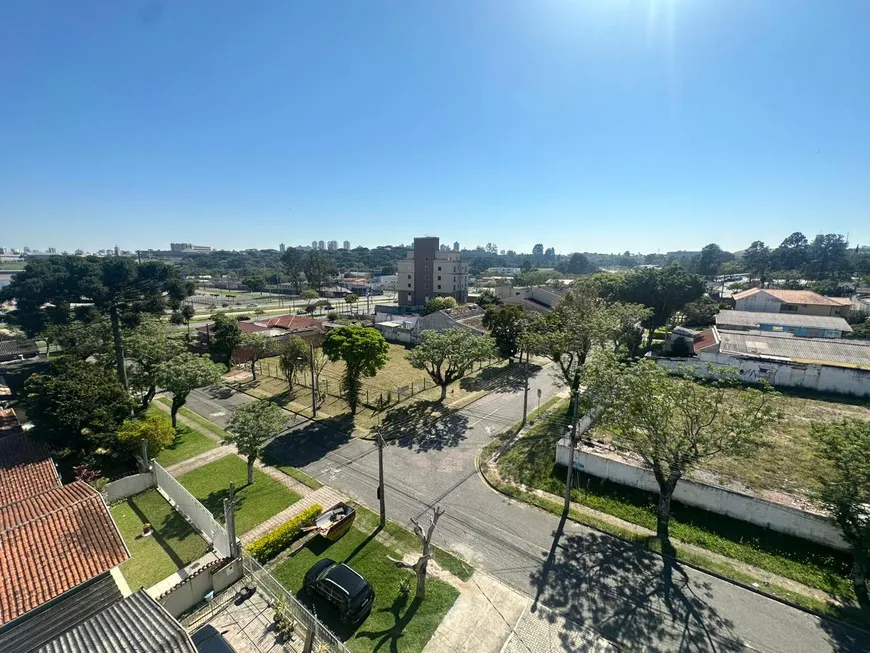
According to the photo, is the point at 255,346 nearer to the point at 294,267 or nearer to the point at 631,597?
the point at 631,597

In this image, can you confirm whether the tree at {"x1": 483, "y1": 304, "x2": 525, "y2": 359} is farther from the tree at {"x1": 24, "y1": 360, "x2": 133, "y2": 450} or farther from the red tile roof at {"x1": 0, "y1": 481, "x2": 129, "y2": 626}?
the red tile roof at {"x1": 0, "y1": 481, "x2": 129, "y2": 626}

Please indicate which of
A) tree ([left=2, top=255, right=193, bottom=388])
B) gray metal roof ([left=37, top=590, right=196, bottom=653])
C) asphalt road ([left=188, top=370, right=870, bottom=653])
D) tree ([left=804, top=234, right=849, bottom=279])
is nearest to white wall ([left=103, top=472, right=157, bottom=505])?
asphalt road ([left=188, top=370, right=870, bottom=653])

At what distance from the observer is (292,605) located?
38.1 feet

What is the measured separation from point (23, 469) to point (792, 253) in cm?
17121

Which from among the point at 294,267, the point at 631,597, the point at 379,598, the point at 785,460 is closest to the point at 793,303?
the point at 785,460

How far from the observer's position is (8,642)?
9031mm

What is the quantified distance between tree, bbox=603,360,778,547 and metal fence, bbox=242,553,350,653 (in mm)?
12438

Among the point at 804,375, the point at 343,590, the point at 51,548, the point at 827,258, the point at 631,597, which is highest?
the point at 827,258

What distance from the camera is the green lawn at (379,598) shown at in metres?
10.9

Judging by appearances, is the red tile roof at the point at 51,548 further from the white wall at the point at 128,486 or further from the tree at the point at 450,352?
the tree at the point at 450,352

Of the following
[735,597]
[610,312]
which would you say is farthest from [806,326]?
[735,597]

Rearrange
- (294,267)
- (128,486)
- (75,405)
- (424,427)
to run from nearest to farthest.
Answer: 1. (128,486)
2. (75,405)
3. (424,427)
4. (294,267)

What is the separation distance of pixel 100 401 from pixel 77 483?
19.9 feet

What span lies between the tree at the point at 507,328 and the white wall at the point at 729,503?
20376 mm
